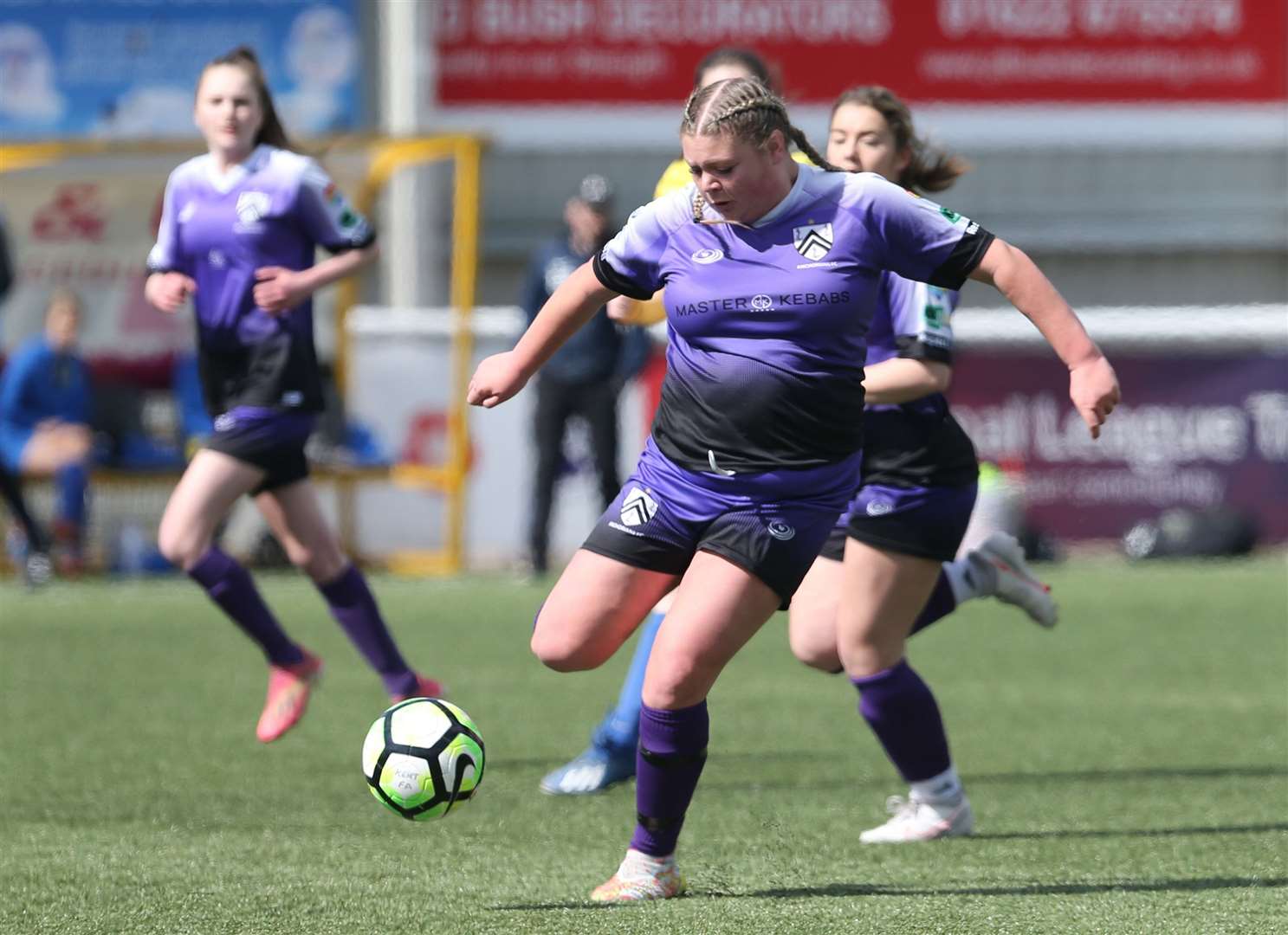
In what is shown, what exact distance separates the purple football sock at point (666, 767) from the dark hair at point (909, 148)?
1682 millimetres

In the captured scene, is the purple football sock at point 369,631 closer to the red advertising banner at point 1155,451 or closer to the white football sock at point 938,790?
the white football sock at point 938,790

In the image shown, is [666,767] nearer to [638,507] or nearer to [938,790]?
[638,507]

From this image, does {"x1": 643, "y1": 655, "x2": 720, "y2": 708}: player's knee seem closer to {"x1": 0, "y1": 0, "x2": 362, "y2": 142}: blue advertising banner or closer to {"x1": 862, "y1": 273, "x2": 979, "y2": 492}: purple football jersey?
{"x1": 862, "y1": 273, "x2": 979, "y2": 492}: purple football jersey

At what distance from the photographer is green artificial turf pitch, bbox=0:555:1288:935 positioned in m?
4.50

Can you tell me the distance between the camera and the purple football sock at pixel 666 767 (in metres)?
4.66

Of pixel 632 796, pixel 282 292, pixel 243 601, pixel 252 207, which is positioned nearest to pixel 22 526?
pixel 243 601

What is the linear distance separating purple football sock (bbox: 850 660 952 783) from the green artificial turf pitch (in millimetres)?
226

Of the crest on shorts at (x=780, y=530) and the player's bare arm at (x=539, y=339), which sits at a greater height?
the player's bare arm at (x=539, y=339)

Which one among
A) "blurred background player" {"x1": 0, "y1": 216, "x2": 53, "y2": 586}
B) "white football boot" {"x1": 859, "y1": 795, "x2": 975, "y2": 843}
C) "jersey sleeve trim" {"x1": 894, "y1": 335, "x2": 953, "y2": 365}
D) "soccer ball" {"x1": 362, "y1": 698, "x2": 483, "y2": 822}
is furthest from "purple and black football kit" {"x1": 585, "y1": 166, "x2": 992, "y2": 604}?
"blurred background player" {"x1": 0, "y1": 216, "x2": 53, "y2": 586}

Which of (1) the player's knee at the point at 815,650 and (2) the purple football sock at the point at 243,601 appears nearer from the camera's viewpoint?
(1) the player's knee at the point at 815,650

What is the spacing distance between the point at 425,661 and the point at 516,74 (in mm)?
11544


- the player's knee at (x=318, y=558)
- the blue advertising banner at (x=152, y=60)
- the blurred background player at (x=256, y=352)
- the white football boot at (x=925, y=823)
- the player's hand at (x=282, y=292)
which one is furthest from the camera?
the blue advertising banner at (x=152, y=60)

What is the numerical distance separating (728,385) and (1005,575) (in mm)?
1749

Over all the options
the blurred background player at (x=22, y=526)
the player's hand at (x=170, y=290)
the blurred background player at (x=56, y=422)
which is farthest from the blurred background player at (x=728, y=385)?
the blurred background player at (x=56, y=422)
